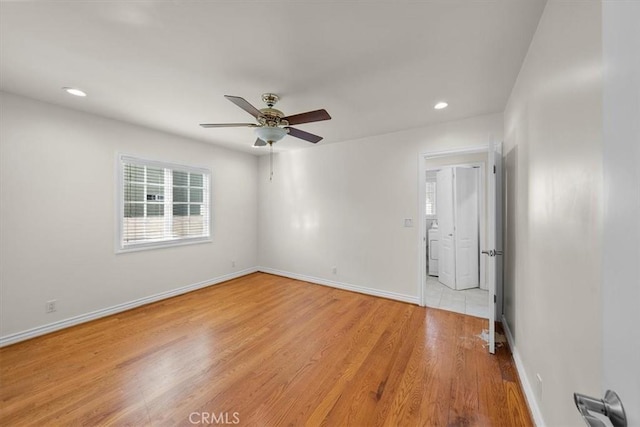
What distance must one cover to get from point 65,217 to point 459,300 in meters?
5.23

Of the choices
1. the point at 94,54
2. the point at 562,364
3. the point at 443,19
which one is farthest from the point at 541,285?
the point at 94,54

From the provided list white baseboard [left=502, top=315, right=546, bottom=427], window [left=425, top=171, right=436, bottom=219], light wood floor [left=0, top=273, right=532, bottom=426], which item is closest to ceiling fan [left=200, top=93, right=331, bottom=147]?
light wood floor [left=0, top=273, right=532, bottom=426]

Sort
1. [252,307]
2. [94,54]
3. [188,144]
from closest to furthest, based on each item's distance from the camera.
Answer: [94,54] < [252,307] < [188,144]

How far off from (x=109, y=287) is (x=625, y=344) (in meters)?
4.31

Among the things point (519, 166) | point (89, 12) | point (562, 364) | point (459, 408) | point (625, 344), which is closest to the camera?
point (625, 344)

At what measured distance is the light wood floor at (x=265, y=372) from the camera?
5.40ft

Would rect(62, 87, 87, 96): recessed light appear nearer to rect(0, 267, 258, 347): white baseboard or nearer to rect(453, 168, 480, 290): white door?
rect(0, 267, 258, 347): white baseboard

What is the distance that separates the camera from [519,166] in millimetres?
2037

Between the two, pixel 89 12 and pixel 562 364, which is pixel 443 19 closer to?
pixel 562 364

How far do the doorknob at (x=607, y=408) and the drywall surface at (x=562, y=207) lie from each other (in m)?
0.36

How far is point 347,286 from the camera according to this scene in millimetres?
4137

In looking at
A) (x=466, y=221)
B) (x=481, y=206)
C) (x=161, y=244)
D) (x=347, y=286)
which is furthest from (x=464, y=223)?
(x=161, y=244)

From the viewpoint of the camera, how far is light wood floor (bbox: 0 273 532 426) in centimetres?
165

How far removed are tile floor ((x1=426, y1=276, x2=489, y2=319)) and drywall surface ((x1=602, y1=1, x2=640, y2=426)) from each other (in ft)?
10.3
